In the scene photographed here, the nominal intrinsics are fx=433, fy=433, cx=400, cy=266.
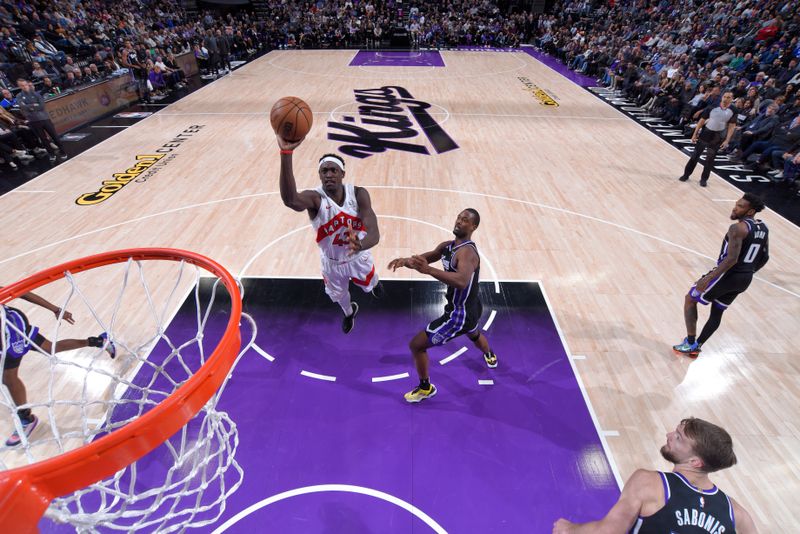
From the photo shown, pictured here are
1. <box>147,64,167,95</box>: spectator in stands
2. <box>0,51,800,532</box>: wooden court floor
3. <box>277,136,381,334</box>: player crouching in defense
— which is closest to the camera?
<box>277,136,381,334</box>: player crouching in defense

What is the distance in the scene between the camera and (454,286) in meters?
2.98

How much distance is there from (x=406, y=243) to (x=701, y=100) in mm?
9079

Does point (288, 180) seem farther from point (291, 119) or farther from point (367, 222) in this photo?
point (367, 222)

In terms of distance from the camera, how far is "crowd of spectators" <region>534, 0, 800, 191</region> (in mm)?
8562

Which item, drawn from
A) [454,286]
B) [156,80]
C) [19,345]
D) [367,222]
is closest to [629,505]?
[454,286]

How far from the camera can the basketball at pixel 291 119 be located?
3.04 meters

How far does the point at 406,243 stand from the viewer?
5875 mm

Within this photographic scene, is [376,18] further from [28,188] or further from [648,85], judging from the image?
[28,188]

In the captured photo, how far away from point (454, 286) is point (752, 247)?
255 cm

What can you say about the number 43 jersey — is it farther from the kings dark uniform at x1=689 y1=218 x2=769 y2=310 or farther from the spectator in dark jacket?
the spectator in dark jacket

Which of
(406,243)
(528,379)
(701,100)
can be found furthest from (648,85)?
(528,379)

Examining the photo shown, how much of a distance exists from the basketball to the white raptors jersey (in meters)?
0.57

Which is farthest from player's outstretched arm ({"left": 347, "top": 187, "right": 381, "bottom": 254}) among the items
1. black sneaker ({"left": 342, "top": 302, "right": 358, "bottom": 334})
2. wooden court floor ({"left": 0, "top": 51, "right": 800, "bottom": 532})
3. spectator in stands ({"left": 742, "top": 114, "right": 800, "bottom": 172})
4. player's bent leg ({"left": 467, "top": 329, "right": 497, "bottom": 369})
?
spectator in stands ({"left": 742, "top": 114, "right": 800, "bottom": 172})

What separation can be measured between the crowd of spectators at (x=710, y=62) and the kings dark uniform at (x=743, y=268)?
5710mm
